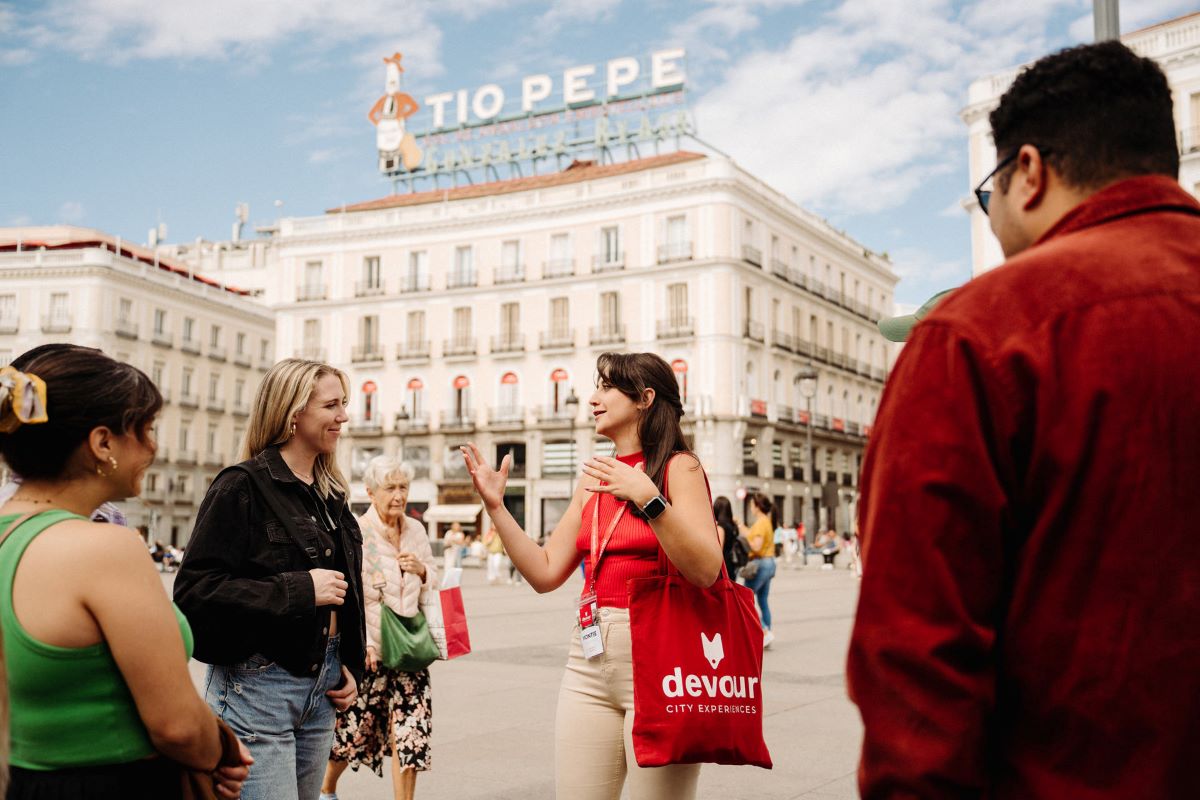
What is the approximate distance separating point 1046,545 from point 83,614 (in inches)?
66.4

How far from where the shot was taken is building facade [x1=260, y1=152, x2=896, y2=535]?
4738cm

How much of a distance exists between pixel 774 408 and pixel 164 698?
48.1m

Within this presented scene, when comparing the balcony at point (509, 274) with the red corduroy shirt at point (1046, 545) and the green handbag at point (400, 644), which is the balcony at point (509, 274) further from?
the red corduroy shirt at point (1046, 545)

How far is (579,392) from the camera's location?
49.8 m

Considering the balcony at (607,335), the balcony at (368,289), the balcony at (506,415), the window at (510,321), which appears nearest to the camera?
the balcony at (607,335)

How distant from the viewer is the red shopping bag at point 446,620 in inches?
226

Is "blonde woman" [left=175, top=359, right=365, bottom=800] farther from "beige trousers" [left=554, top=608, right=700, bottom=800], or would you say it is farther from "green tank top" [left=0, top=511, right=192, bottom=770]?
"green tank top" [left=0, top=511, right=192, bottom=770]

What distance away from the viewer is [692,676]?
10.6 ft

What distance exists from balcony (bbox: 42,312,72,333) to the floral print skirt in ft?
186

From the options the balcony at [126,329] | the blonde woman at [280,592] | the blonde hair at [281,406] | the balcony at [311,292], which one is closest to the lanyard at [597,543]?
the blonde woman at [280,592]

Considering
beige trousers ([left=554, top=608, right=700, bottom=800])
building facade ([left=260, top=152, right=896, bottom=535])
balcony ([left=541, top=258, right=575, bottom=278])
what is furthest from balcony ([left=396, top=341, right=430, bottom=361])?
beige trousers ([left=554, top=608, right=700, bottom=800])

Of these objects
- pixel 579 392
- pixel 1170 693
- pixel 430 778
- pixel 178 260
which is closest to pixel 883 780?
pixel 1170 693

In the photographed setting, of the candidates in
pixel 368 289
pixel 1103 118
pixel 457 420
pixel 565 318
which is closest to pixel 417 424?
pixel 457 420

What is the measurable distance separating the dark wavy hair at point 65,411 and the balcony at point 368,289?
52330mm
